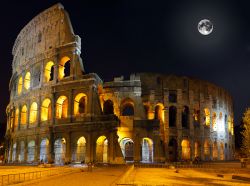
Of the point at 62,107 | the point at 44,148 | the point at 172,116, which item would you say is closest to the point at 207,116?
the point at 172,116

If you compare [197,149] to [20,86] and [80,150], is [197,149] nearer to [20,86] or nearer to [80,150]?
[80,150]

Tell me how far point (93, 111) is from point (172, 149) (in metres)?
11.2

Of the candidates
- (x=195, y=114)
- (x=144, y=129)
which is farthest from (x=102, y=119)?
(x=195, y=114)

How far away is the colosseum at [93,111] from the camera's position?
1218 inches

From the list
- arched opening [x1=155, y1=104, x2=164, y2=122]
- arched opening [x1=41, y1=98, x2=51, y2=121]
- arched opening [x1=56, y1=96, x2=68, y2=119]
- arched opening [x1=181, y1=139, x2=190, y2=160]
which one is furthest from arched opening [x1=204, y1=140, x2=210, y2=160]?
arched opening [x1=41, y1=98, x2=51, y2=121]

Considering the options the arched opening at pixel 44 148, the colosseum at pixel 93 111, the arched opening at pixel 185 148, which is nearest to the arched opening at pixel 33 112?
the colosseum at pixel 93 111

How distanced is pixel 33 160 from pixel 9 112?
37.8 ft

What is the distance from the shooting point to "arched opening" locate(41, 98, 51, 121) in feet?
115

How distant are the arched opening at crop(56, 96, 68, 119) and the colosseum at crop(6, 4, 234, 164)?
107mm

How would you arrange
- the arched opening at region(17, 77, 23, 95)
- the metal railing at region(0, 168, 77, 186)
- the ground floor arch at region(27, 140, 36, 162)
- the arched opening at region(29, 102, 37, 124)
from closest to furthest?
the metal railing at region(0, 168, 77, 186)
the ground floor arch at region(27, 140, 36, 162)
the arched opening at region(29, 102, 37, 124)
the arched opening at region(17, 77, 23, 95)

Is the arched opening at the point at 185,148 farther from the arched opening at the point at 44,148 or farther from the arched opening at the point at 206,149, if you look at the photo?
the arched opening at the point at 44,148

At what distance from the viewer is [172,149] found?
36.5 m

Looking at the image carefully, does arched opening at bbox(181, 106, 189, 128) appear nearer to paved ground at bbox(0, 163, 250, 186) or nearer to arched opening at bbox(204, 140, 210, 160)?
arched opening at bbox(204, 140, 210, 160)

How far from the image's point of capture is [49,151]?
32.7 metres
